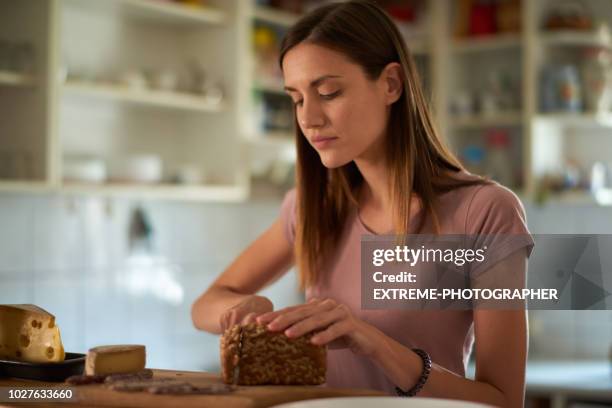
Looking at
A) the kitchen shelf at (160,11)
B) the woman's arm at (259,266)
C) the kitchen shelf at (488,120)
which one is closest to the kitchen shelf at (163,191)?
the kitchen shelf at (160,11)

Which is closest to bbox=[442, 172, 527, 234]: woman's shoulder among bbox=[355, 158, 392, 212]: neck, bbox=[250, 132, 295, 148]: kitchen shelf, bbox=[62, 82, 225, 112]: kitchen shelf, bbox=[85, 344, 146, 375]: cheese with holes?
bbox=[355, 158, 392, 212]: neck

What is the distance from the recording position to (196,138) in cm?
334

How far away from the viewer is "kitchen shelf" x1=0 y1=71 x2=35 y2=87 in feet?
8.26

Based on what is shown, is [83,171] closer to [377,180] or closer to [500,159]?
[377,180]

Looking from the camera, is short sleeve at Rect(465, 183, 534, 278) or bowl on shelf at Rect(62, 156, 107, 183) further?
bowl on shelf at Rect(62, 156, 107, 183)

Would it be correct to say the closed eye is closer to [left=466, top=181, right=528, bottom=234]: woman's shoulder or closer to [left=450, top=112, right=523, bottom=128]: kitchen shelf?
[left=466, top=181, right=528, bottom=234]: woman's shoulder

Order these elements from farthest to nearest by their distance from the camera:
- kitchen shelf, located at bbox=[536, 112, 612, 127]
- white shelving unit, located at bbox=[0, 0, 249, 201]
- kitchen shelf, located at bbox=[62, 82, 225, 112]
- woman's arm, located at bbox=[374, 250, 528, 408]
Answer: kitchen shelf, located at bbox=[536, 112, 612, 127], kitchen shelf, located at bbox=[62, 82, 225, 112], white shelving unit, located at bbox=[0, 0, 249, 201], woman's arm, located at bbox=[374, 250, 528, 408]

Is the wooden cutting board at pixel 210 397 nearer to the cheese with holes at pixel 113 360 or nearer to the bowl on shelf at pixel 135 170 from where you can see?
the cheese with holes at pixel 113 360

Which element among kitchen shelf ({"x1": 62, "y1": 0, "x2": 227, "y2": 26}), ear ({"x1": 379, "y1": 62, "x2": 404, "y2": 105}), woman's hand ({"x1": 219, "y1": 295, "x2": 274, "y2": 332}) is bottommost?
woman's hand ({"x1": 219, "y1": 295, "x2": 274, "y2": 332})

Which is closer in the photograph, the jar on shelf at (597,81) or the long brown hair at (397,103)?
the long brown hair at (397,103)

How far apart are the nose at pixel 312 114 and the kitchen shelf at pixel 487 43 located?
7.96 ft

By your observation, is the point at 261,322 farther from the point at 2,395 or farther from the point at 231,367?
the point at 2,395

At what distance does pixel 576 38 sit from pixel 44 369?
2.88m

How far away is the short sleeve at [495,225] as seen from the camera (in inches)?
55.4
